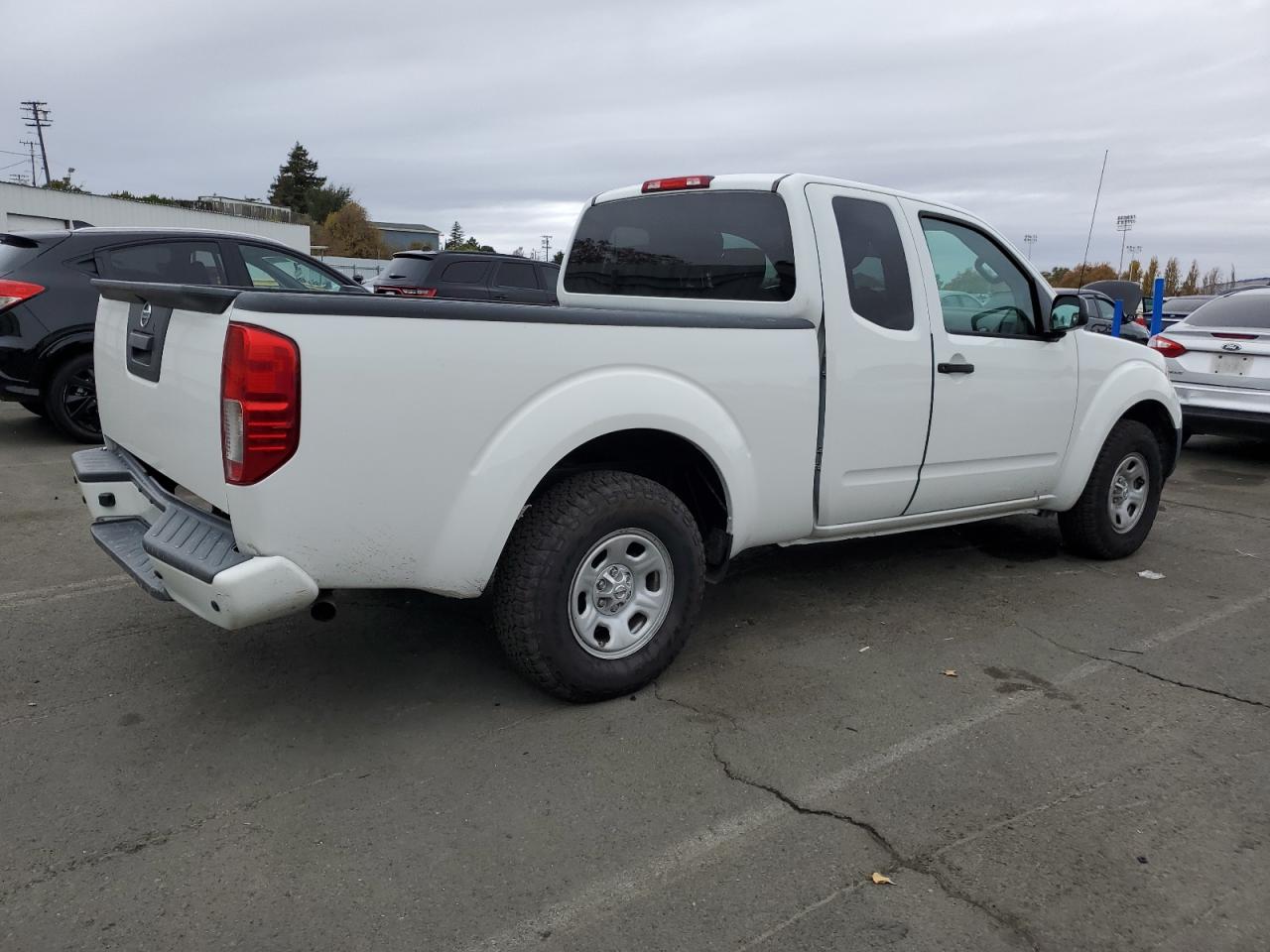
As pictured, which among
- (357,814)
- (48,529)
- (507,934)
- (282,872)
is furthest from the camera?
(48,529)

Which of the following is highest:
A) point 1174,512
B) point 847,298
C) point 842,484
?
point 847,298

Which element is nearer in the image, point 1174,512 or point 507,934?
point 507,934

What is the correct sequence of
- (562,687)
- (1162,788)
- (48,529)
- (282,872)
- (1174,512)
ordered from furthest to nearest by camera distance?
(1174,512)
(48,529)
(562,687)
(1162,788)
(282,872)

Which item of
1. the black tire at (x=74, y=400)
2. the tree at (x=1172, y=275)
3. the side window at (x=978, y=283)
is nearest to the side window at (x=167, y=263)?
the black tire at (x=74, y=400)

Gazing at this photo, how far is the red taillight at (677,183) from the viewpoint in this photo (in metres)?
4.39

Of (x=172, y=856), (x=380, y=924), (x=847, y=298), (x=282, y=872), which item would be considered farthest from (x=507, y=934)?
(x=847, y=298)

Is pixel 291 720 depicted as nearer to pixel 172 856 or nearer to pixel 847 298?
pixel 172 856

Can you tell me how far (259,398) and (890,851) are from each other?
2.13m

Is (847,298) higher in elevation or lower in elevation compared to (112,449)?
higher

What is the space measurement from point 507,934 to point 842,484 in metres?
2.37

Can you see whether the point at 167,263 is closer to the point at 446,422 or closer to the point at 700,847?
the point at 446,422

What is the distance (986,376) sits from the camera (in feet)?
14.9

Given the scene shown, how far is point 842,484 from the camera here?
4105 millimetres

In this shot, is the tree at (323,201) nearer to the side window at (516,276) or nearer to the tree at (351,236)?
the tree at (351,236)
